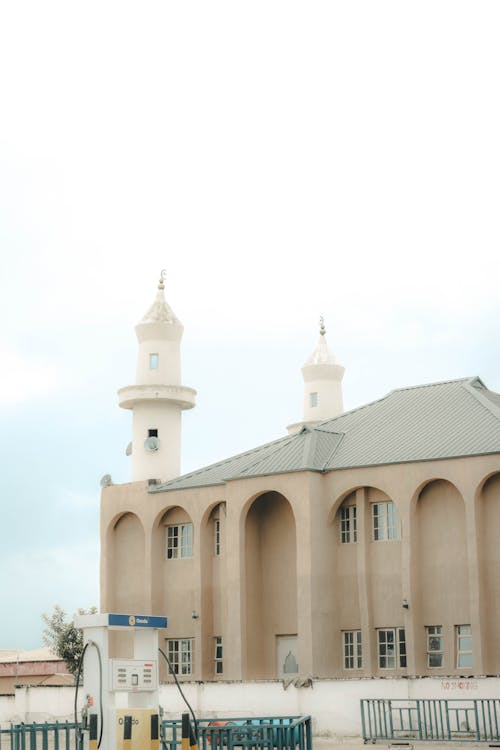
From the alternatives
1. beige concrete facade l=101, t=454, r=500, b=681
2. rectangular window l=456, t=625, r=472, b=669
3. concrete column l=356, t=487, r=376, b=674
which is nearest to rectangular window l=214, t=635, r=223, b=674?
beige concrete facade l=101, t=454, r=500, b=681

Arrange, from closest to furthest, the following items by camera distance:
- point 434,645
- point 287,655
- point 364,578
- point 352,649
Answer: point 434,645
point 364,578
point 352,649
point 287,655

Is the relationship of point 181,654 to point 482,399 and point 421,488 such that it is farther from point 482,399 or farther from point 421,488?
point 482,399

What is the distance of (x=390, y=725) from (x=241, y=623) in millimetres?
10985

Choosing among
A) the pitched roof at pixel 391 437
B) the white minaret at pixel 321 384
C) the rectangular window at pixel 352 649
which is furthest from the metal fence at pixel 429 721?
the white minaret at pixel 321 384

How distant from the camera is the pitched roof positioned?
128ft

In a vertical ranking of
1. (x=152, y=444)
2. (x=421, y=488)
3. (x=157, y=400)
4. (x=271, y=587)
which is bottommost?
(x=271, y=587)

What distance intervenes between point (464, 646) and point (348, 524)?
602 centimetres

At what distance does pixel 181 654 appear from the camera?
43.5 metres

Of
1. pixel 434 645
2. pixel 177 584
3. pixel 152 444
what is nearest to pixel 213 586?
pixel 177 584

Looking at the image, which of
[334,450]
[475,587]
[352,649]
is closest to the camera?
[475,587]

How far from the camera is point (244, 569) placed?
133 feet

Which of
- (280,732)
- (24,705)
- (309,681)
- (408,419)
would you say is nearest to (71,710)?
(24,705)

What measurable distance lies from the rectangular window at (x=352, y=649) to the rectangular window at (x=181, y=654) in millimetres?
6793

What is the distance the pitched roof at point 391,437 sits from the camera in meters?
38.9
